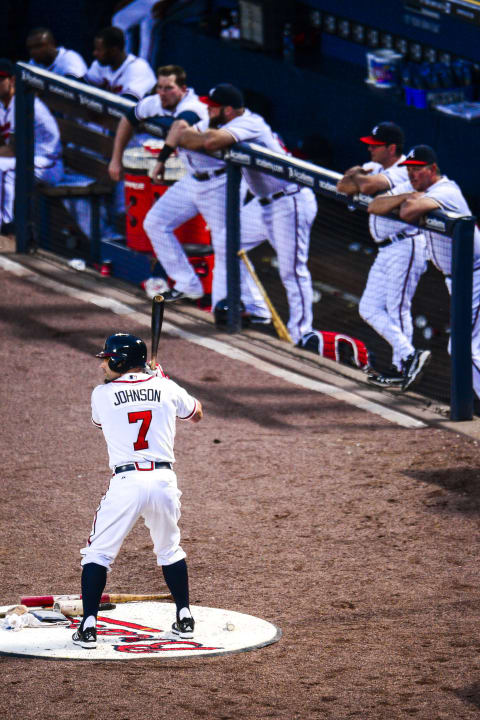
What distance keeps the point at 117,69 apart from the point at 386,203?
4801mm

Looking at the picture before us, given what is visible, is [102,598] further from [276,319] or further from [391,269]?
[276,319]

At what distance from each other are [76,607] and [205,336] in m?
4.87

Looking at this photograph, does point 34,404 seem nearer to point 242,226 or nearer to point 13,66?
point 242,226

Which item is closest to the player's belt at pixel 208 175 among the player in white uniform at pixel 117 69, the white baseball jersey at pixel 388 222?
the white baseball jersey at pixel 388 222

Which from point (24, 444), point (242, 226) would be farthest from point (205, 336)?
point (24, 444)

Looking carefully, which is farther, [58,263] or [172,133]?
[58,263]

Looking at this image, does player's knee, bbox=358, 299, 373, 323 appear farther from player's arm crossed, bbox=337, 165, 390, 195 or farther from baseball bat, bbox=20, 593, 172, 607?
baseball bat, bbox=20, 593, 172, 607

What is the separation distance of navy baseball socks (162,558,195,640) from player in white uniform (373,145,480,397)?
3844 mm

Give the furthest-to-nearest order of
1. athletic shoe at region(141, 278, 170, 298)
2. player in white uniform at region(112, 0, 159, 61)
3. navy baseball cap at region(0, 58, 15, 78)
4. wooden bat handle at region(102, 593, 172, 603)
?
player in white uniform at region(112, 0, 159, 61) → navy baseball cap at region(0, 58, 15, 78) → athletic shoe at region(141, 278, 170, 298) → wooden bat handle at region(102, 593, 172, 603)

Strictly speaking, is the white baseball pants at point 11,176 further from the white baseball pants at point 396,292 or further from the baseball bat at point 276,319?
the white baseball pants at point 396,292

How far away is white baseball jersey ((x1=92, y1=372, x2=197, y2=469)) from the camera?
5656 millimetres

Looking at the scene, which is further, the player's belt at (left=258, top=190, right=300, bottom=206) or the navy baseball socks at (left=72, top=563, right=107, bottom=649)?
the player's belt at (left=258, top=190, right=300, bottom=206)

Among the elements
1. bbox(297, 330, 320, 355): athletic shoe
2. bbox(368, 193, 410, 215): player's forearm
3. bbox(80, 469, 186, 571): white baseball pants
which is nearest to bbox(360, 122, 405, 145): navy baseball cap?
bbox(368, 193, 410, 215): player's forearm

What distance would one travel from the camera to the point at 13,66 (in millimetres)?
12258
